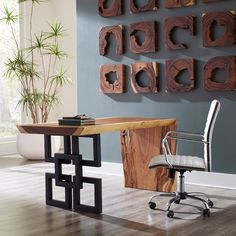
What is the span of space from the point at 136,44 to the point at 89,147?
145 centimetres

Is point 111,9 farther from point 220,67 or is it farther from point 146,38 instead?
point 220,67

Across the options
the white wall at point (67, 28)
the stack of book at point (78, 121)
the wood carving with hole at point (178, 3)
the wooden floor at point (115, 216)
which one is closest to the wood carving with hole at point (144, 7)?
the wood carving with hole at point (178, 3)

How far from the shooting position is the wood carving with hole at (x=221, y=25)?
5.30 meters

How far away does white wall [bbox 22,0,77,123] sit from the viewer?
8.64 metres

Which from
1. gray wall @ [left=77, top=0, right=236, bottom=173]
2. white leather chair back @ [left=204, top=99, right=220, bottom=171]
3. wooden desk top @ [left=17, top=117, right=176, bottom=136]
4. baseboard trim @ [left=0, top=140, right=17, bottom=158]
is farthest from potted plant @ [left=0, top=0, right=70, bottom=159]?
white leather chair back @ [left=204, top=99, right=220, bottom=171]

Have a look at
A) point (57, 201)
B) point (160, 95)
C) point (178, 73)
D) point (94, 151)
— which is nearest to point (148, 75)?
point (160, 95)

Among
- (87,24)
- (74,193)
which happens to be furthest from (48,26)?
(74,193)

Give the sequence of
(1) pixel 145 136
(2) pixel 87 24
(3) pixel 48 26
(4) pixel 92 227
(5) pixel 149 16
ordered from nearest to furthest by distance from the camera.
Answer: (4) pixel 92 227 < (1) pixel 145 136 < (5) pixel 149 16 < (2) pixel 87 24 < (3) pixel 48 26

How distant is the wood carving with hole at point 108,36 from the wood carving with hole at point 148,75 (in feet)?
0.95

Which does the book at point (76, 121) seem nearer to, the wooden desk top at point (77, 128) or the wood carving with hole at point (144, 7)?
the wooden desk top at point (77, 128)

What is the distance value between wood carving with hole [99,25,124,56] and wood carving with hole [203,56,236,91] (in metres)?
1.15

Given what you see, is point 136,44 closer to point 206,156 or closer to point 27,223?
point 206,156

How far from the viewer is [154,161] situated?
4441mm

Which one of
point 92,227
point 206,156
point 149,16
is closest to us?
point 92,227
